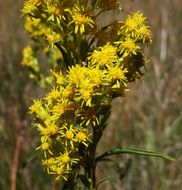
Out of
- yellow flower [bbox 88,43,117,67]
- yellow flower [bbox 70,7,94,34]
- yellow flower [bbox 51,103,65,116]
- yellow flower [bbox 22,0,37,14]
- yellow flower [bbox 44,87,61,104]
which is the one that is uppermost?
yellow flower [bbox 22,0,37,14]

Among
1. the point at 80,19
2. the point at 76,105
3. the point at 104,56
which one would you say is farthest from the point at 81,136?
the point at 80,19

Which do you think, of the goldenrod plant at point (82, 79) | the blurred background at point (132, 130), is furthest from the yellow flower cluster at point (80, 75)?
the blurred background at point (132, 130)

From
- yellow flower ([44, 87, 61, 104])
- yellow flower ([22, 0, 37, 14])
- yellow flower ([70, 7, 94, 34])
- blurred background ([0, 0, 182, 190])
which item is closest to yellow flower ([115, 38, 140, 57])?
yellow flower ([70, 7, 94, 34])

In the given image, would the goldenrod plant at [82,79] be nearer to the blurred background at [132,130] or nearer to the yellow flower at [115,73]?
the yellow flower at [115,73]

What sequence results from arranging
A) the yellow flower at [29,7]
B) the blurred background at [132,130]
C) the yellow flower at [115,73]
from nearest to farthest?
the yellow flower at [115,73]
the yellow flower at [29,7]
the blurred background at [132,130]

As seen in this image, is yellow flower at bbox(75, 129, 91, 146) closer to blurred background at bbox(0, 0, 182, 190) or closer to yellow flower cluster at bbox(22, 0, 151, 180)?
yellow flower cluster at bbox(22, 0, 151, 180)

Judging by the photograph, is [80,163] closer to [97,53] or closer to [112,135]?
[97,53]

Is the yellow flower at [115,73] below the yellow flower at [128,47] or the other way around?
below
